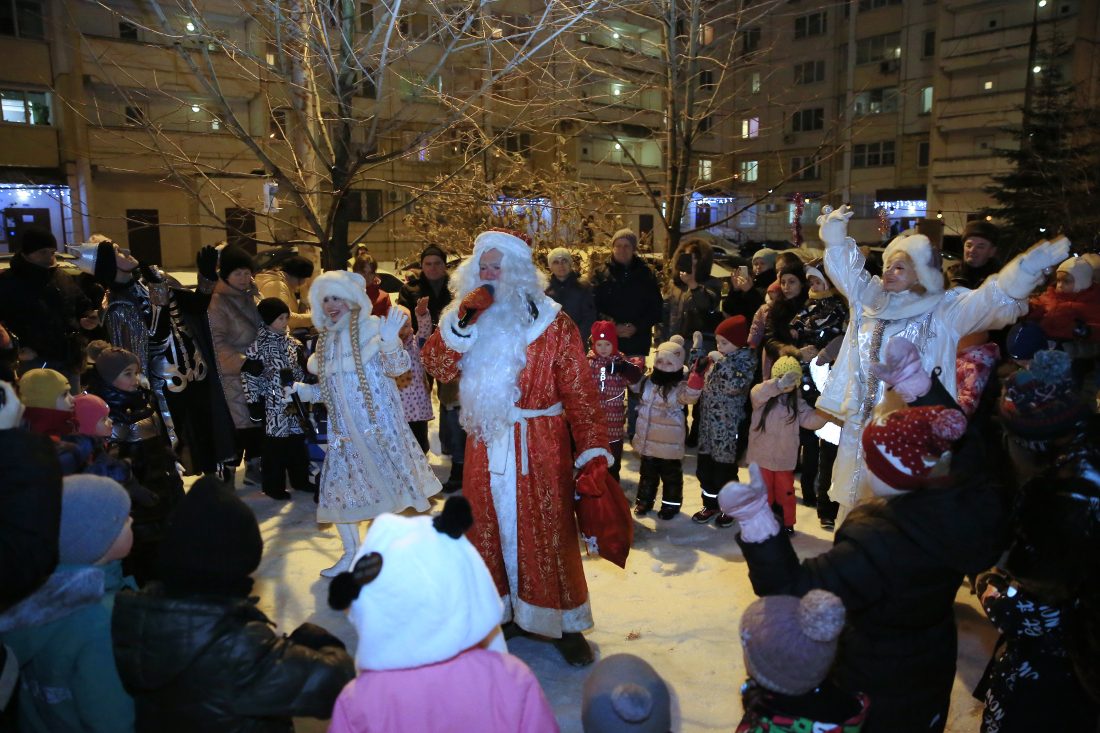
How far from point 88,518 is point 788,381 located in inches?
162

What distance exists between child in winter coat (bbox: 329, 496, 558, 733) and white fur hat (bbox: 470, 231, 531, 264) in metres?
2.07

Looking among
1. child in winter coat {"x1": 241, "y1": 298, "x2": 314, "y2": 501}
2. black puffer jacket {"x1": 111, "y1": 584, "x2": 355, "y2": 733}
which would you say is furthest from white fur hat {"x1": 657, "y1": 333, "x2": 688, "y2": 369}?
black puffer jacket {"x1": 111, "y1": 584, "x2": 355, "y2": 733}

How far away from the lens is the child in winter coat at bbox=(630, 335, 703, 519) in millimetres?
5480

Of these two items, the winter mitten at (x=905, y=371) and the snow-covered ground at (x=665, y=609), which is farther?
the snow-covered ground at (x=665, y=609)

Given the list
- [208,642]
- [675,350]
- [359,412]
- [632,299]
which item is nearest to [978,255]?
[675,350]

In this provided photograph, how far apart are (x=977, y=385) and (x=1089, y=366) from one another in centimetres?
270

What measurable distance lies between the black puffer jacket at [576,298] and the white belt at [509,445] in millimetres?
3284

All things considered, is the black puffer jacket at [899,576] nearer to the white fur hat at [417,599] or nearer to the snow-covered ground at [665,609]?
the white fur hat at [417,599]

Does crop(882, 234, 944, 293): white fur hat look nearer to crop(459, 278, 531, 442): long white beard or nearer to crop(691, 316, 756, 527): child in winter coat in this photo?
crop(691, 316, 756, 527): child in winter coat

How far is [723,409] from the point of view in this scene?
216 inches

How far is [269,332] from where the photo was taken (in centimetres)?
560

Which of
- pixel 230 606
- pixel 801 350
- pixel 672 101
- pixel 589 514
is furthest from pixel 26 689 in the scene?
pixel 672 101

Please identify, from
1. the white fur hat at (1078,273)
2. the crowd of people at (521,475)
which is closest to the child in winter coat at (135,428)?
the crowd of people at (521,475)

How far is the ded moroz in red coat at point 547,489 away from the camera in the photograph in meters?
3.59
